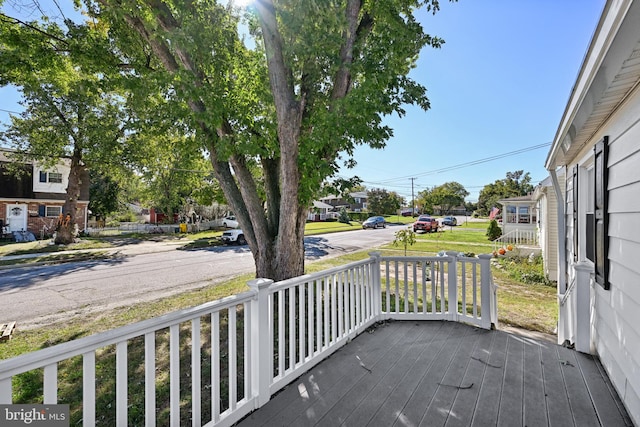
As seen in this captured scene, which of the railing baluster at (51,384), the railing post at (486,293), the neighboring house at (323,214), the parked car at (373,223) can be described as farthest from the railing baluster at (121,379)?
the neighboring house at (323,214)

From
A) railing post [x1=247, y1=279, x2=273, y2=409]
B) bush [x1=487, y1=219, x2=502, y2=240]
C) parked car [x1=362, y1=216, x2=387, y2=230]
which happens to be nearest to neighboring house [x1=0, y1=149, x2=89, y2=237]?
railing post [x1=247, y1=279, x2=273, y2=409]

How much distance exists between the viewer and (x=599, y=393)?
2.47 metres

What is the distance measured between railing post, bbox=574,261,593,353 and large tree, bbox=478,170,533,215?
50574 millimetres

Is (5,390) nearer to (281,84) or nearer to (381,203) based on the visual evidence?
(281,84)

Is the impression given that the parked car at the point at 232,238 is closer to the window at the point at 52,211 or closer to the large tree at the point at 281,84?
the large tree at the point at 281,84

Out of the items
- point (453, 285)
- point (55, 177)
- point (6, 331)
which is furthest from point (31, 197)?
point (453, 285)

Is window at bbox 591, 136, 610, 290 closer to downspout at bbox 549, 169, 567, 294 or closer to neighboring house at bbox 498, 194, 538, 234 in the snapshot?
downspout at bbox 549, 169, 567, 294

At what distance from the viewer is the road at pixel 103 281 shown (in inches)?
219

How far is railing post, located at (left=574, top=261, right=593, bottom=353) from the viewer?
10.5 feet

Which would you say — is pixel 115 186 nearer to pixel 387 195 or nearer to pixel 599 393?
pixel 599 393

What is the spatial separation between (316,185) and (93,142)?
14.0 metres

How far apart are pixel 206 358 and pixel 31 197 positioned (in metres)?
21.6

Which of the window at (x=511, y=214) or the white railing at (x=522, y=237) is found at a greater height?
the window at (x=511, y=214)

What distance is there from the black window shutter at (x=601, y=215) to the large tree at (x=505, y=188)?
50.8 metres
